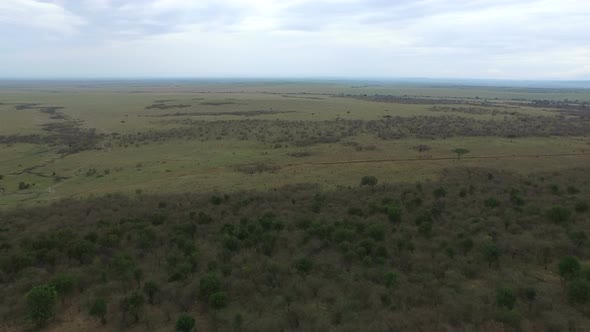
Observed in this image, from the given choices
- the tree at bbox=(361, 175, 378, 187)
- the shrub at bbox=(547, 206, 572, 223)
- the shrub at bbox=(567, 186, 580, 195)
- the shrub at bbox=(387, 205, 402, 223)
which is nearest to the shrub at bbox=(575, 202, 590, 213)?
the shrub at bbox=(547, 206, 572, 223)

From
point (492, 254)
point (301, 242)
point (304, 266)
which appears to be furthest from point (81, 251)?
point (492, 254)

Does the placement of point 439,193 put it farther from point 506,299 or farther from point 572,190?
point 506,299

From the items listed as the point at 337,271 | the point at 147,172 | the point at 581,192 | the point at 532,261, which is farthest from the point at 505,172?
the point at 147,172

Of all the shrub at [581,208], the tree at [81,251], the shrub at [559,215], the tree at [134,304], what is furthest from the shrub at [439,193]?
the tree at [81,251]

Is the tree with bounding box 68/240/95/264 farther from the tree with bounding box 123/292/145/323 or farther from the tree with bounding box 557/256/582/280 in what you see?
the tree with bounding box 557/256/582/280

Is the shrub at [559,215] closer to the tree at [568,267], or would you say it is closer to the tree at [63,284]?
the tree at [568,267]
